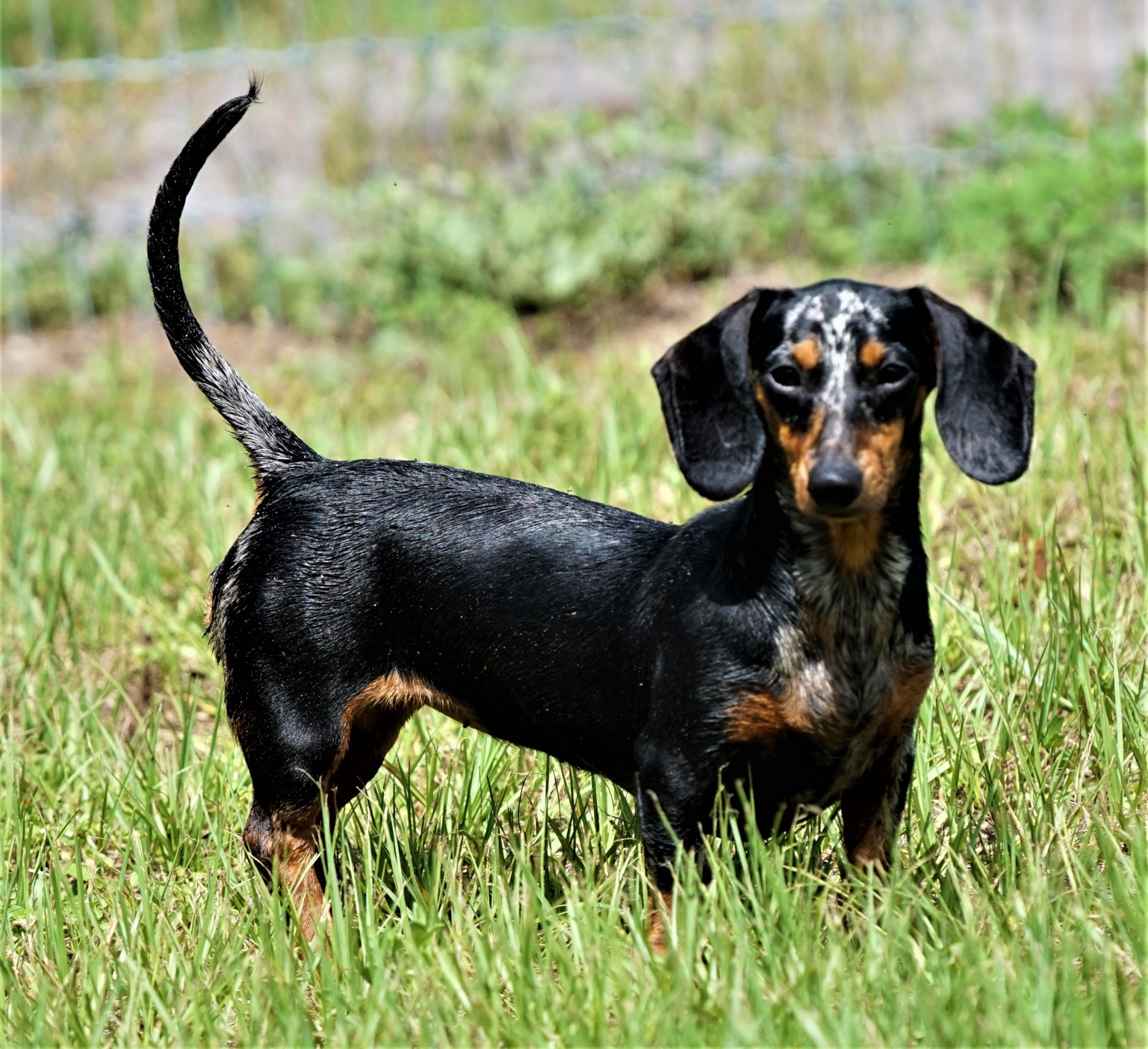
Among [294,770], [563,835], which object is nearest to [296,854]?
[294,770]

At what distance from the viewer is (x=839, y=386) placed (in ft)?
8.55

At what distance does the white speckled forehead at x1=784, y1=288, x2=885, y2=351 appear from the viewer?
2.65 metres

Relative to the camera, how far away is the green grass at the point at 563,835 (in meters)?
2.60

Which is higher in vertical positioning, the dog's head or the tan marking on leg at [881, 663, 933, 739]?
the dog's head

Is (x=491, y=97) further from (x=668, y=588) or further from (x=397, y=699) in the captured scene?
(x=668, y=588)

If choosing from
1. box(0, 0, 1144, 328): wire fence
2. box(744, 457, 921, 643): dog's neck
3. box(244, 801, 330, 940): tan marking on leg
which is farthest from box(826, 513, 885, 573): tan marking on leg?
box(0, 0, 1144, 328): wire fence

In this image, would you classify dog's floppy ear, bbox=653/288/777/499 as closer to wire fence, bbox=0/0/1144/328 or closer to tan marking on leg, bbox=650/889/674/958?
tan marking on leg, bbox=650/889/674/958

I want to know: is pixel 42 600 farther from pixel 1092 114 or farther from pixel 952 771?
pixel 1092 114

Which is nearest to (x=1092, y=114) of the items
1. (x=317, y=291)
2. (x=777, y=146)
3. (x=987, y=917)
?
(x=777, y=146)

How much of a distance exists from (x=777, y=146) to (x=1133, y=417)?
4048 millimetres

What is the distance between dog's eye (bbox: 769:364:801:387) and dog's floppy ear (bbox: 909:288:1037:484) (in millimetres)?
260

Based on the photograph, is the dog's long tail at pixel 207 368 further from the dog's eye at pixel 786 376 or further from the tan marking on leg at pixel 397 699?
the dog's eye at pixel 786 376

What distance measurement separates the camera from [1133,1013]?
2.41m

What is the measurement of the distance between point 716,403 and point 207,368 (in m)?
1.23
